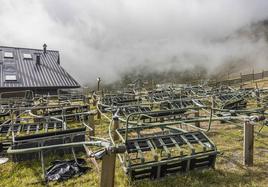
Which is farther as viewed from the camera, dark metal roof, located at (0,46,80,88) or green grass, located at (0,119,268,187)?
dark metal roof, located at (0,46,80,88)

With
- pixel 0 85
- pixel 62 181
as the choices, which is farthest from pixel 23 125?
pixel 0 85

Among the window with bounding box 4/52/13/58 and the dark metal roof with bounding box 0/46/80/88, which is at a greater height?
the window with bounding box 4/52/13/58

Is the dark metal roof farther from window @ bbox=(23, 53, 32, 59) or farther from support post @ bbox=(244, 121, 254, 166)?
support post @ bbox=(244, 121, 254, 166)

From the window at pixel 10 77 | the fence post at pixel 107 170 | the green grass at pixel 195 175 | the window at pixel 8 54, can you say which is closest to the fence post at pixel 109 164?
the fence post at pixel 107 170

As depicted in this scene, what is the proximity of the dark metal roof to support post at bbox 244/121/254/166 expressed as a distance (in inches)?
1067

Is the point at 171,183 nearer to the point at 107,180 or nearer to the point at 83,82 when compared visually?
the point at 107,180

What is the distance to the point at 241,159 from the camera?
5.70 metres

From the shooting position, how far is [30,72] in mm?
30500

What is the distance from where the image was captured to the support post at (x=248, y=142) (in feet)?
16.7

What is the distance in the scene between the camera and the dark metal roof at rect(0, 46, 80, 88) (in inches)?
1113

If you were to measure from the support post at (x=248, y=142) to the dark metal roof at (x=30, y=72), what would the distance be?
27091 mm

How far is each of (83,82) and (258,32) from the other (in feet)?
226

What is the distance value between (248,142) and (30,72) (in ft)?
98.2

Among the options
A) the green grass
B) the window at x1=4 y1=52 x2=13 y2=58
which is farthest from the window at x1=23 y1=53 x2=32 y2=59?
the green grass
